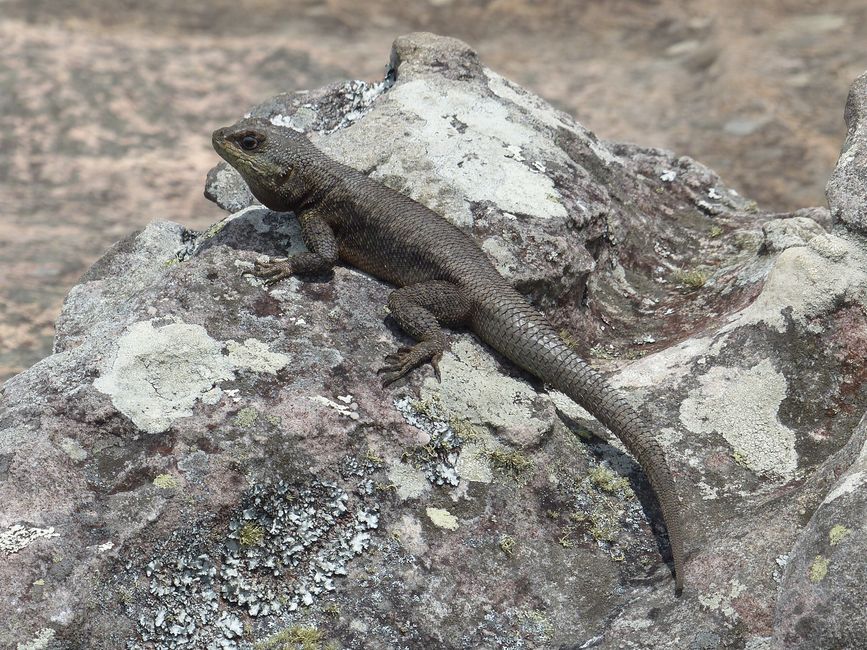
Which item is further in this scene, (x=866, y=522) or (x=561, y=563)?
(x=561, y=563)

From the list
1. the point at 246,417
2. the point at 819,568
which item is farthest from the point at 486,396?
the point at 819,568

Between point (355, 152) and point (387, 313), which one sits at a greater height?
point (355, 152)

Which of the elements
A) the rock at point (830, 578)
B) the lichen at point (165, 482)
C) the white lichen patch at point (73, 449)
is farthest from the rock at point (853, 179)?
the white lichen patch at point (73, 449)

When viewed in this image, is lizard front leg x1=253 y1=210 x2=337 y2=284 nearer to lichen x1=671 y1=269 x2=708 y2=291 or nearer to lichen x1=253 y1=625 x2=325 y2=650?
lichen x1=253 y1=625 x2=325 y2=650

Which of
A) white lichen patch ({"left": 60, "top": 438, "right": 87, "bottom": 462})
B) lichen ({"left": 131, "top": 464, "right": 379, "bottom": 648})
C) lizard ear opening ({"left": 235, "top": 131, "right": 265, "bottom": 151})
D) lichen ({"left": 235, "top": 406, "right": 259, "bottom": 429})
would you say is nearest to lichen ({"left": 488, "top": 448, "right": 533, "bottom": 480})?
lichen ({"left": 131, "top": 464, "right": 379, "bottom": 648})

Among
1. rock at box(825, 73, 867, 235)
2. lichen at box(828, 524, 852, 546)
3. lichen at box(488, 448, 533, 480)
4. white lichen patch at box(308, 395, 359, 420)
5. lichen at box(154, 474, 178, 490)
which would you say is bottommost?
lichen at box(154, 474, 178, 490)

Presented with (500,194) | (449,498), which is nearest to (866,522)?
(449,498)

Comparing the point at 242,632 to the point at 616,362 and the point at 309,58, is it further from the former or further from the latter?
the point at 309,58
